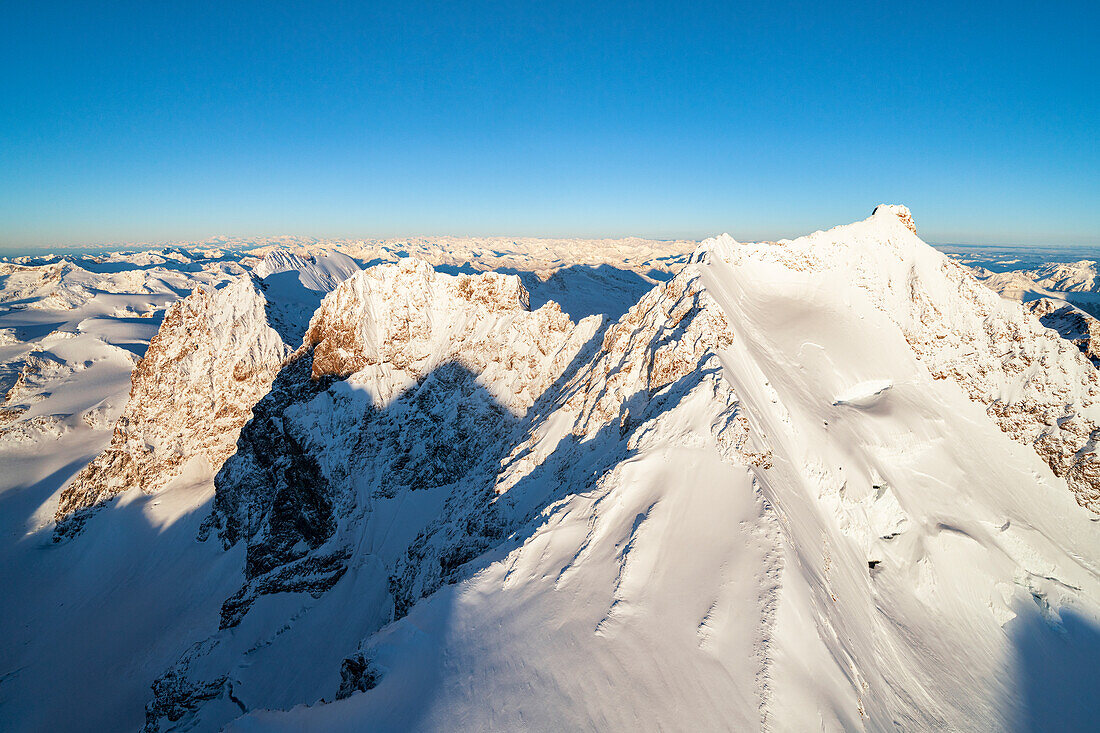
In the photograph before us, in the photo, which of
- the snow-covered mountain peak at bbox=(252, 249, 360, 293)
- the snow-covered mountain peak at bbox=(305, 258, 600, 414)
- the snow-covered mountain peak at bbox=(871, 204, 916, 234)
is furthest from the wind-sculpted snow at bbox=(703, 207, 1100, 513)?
the snow-covered mountain peak at bbox=(252, 249, 360, 293)

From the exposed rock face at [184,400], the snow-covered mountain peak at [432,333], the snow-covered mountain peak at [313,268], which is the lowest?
the exposed rock face at [184,400]

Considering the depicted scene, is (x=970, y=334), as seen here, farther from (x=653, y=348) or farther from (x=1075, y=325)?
(x=653, y=348)

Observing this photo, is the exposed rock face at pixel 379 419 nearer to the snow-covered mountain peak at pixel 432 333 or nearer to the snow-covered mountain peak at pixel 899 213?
the snow-covered mountain peak at pixel 432 333

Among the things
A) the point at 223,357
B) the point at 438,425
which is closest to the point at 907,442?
the point at 438,425

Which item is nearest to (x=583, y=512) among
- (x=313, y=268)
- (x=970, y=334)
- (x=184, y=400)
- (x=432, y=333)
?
(x=432, y=333)

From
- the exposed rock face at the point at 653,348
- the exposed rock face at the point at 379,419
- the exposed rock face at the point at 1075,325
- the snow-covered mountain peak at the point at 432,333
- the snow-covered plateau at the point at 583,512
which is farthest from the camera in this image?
the snow-covered mountain peak at the point at 432,333

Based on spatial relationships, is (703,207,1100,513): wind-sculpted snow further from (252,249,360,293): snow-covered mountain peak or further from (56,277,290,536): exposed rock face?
(252,249,360,293): snow-covered mountain peak

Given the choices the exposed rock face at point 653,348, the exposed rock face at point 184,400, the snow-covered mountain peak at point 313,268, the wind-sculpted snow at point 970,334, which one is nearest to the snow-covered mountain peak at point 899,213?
the wind-sculpted snow at point 970,334
